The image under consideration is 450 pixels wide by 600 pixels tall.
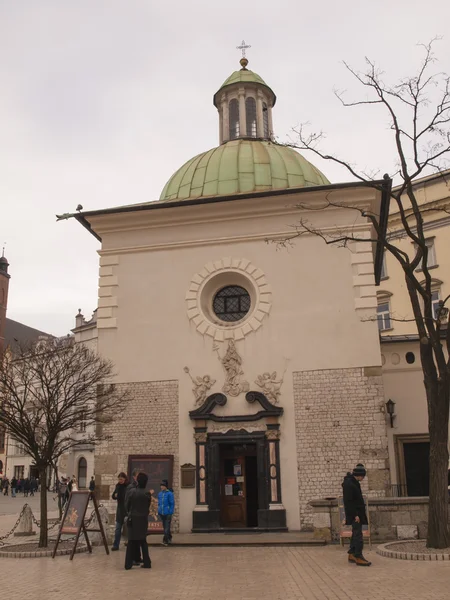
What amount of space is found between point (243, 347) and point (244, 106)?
10.3 m

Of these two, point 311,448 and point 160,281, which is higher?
→ point 160,281

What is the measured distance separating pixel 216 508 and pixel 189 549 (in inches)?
85.9

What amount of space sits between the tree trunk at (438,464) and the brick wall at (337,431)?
2.89 metres

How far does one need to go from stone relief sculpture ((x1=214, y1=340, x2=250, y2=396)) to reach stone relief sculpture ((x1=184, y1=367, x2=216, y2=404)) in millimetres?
403

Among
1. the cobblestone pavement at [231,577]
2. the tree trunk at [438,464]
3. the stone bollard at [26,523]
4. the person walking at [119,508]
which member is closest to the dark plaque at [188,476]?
the person walking at [119,508]

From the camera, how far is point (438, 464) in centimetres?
1157

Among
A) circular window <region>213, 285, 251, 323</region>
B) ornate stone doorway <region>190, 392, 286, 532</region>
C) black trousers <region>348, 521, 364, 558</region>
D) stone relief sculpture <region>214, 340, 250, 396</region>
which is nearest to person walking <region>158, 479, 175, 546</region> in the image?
ornate stone doorway <region>190, 392, 286, 532</region>

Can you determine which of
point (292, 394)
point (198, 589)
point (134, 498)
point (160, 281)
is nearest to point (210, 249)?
point (160, 281)

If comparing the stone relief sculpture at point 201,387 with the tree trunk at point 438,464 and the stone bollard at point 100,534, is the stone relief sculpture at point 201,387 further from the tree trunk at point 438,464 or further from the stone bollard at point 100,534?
the tree trunk at point 438,464

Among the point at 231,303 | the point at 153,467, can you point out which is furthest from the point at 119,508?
the point at 231,303

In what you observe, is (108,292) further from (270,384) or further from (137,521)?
(137,521)

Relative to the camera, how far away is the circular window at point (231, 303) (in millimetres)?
16656

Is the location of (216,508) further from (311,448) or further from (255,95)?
(255,95)

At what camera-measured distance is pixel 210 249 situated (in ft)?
55.4
